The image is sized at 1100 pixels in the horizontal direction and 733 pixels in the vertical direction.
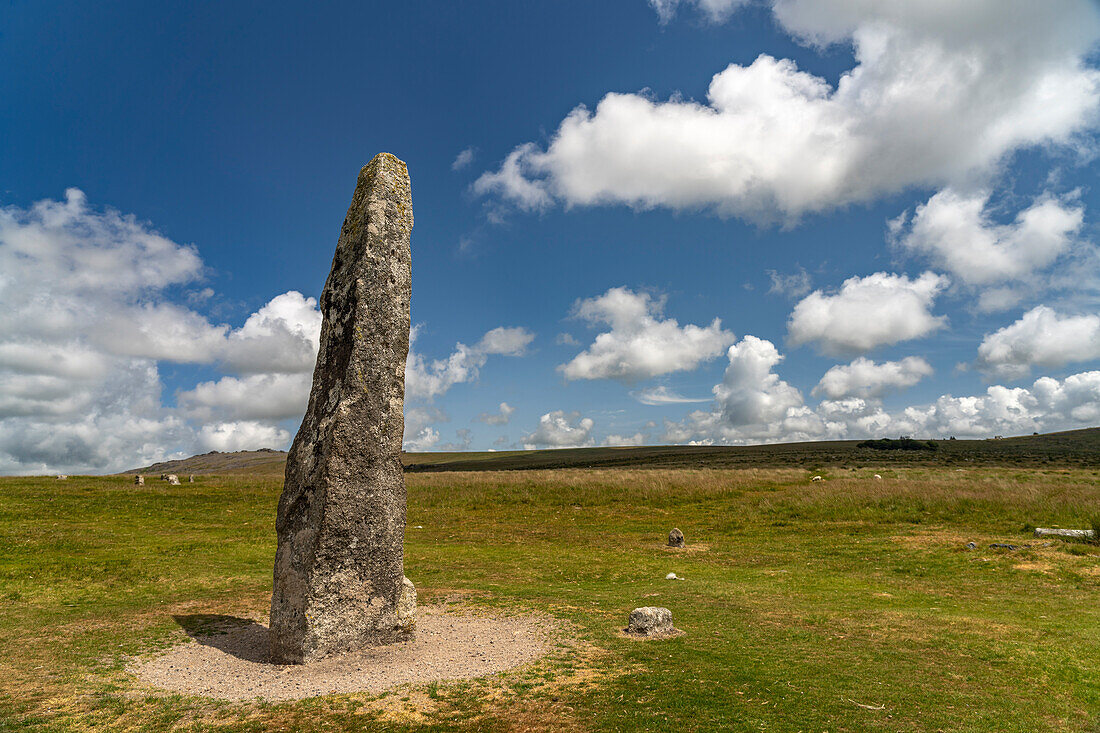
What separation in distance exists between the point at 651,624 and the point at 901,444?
368 ft

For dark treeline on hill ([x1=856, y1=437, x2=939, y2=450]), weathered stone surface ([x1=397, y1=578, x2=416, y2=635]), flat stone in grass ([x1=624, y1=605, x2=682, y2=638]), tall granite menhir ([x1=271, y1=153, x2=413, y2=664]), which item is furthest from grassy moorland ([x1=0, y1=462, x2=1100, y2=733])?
dark treeline on hill ([x1=856, y1=437, x2=939, y2=450])

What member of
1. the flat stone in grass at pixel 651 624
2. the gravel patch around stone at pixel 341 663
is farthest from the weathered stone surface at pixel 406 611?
the flat stone in grass at pixel 651 624

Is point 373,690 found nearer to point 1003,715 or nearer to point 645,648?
point 645,648

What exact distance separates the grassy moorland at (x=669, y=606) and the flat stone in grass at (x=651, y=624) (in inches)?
13.9

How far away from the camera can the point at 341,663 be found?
8.30 metres

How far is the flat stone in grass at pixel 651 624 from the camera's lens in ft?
31.2

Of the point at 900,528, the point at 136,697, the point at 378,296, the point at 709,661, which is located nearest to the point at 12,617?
the point at 136,697

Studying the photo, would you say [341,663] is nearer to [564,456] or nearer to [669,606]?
[669,606]

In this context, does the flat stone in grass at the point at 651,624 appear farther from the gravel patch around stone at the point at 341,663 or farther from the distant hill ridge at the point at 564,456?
the distant hill ridge at the point at 564,456

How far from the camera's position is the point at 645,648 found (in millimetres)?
8852

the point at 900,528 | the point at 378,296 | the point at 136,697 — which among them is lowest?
the point at 900,528

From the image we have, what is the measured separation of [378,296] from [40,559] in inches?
554

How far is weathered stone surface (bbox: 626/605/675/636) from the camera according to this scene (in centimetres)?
952

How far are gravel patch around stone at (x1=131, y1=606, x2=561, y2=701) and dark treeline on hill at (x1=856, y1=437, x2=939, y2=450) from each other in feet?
356
